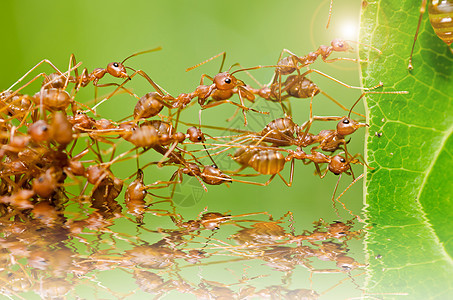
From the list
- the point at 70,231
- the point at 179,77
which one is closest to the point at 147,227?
the point at 70,231

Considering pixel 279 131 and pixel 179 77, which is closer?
pixel 279 131

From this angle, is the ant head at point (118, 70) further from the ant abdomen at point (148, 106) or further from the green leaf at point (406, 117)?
the green leaf at point (406, 117)

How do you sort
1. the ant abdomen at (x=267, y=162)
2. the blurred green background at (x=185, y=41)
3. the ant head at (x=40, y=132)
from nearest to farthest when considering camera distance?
the ant head at (x=40, y=132) < the ant abdomen at (x=267, y=162) < the blurred green background at (x=185, y=41)

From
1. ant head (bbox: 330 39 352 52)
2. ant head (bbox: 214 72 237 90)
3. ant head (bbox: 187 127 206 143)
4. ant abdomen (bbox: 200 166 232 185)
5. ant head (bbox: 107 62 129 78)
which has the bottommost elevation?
ant abdomen (bbox: 200 166 232 185)

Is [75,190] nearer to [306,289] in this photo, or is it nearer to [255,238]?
[255,238]

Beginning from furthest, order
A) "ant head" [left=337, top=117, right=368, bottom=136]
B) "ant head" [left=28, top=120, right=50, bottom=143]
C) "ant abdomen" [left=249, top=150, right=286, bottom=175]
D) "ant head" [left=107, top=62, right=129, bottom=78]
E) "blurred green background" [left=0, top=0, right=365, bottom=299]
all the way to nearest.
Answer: "blurred green background" [left=0, top=0, right=365, bottom=299] < "ant head" [left=107, top=62, right=129, bottom=78] < "ant head" [left=337, top=117, right=368, bottom=136] < "ant abdomen" [left=249, top=150, right=286, bottom=175] < "ant head" [left=28, top=120, right=50, bottom=143]

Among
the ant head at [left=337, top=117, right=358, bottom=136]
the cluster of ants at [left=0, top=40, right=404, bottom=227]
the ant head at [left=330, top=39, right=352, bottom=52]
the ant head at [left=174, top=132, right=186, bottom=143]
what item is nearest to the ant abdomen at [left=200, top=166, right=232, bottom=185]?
the cluster of ants at [left=0, top=40, right=404, bottom=227]

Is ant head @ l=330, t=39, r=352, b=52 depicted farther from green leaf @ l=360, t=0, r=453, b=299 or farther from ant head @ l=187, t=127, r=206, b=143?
ant head @ l=187, t=127, r=206, b=143

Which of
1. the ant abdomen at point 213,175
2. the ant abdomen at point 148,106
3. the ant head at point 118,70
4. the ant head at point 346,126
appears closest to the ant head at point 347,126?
the ant head at point 346,126
